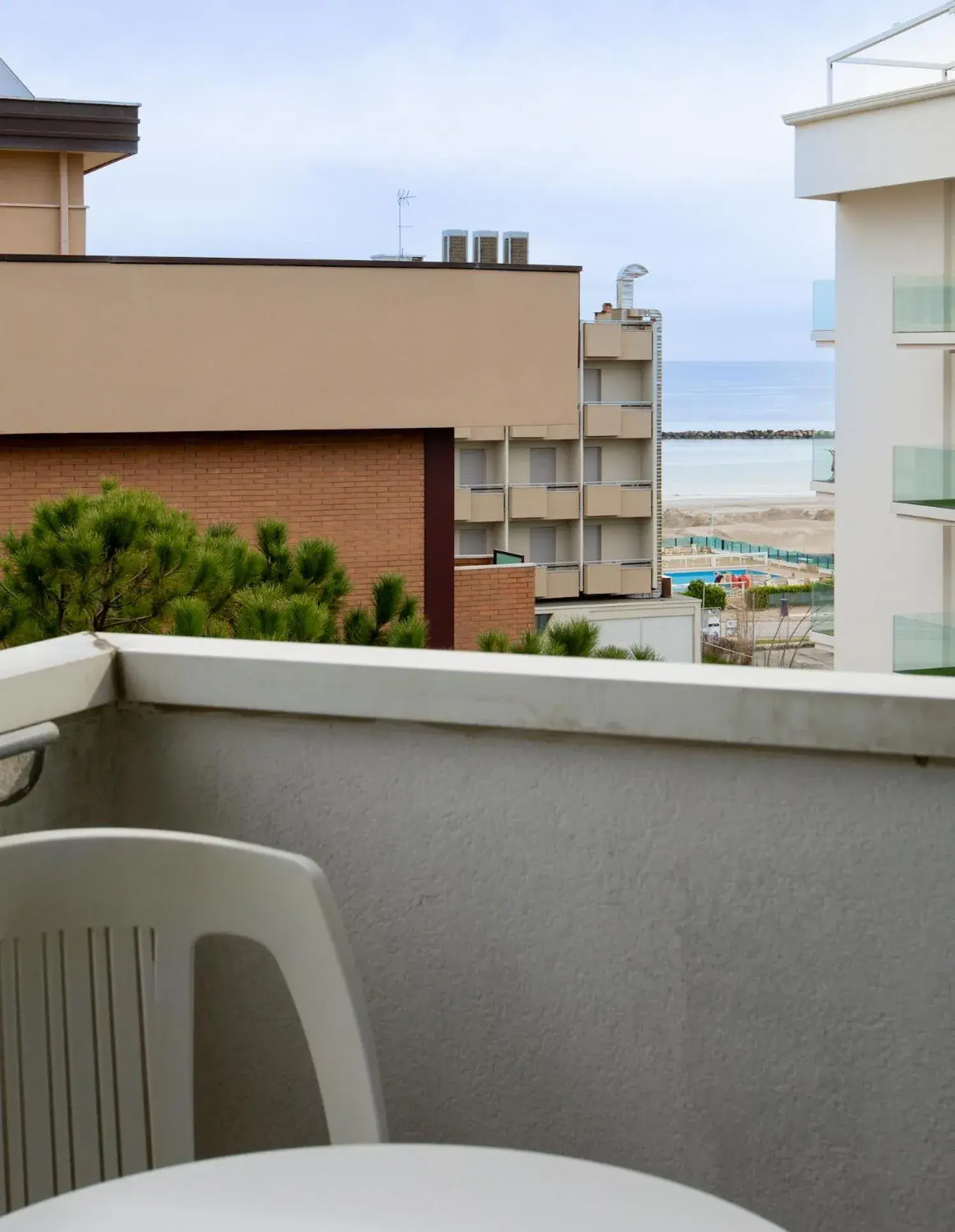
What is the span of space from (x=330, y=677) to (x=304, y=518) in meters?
11.0

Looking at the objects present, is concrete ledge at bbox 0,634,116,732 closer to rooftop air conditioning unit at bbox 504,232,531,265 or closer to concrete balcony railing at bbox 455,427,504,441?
concrete balcony railing at bbox 455,427,504,441

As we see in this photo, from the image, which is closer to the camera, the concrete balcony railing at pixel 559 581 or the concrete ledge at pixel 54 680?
the concrete ledge at pixel 54 680

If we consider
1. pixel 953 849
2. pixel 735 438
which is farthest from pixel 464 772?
pixel 735 438

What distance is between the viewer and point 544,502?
3378cm

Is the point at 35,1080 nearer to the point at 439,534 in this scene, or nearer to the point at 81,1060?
the point at 81,1060

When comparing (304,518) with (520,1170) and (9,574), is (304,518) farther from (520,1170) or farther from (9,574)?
(520,1170)

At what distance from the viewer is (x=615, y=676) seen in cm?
140

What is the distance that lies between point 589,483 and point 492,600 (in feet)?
69.2

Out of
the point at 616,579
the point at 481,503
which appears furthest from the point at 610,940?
the point at 616,579

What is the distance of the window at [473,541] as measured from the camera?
113 ft

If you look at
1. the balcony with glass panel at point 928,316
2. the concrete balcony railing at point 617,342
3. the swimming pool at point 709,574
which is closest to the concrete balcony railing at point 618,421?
the concrete balcony railing at point 617,342

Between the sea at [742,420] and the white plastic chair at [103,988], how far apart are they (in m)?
53.7

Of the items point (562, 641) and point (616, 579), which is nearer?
point (562, 641)

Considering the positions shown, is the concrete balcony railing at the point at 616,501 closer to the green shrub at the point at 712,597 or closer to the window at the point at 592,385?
the window at the point at 592,385
